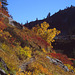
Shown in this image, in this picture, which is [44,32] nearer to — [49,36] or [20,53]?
[49,36]

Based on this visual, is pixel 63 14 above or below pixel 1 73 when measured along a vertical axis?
above

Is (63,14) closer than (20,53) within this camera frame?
No

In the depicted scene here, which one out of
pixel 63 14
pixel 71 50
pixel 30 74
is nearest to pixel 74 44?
pixel 71 50

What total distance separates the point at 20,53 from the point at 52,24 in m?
72.0

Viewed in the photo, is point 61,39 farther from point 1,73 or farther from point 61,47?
point 1,73

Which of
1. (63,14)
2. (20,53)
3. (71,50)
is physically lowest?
(71,50)

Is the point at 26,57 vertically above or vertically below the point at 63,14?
below

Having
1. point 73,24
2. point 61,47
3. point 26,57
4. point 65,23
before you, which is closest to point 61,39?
point 61,47

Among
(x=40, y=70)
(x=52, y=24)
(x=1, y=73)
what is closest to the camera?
(x=1, y=73)

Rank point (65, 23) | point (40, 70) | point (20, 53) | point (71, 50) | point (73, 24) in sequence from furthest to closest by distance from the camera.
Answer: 1. point (65, 23)
2. point (73, 24)
3. point (71, 50)
4. point (20, 53)
5. point (40, 70)

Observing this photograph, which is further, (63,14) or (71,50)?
(63,14)

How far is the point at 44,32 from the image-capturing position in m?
23.0

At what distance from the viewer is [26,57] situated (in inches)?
328

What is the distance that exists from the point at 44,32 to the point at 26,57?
1514cm
